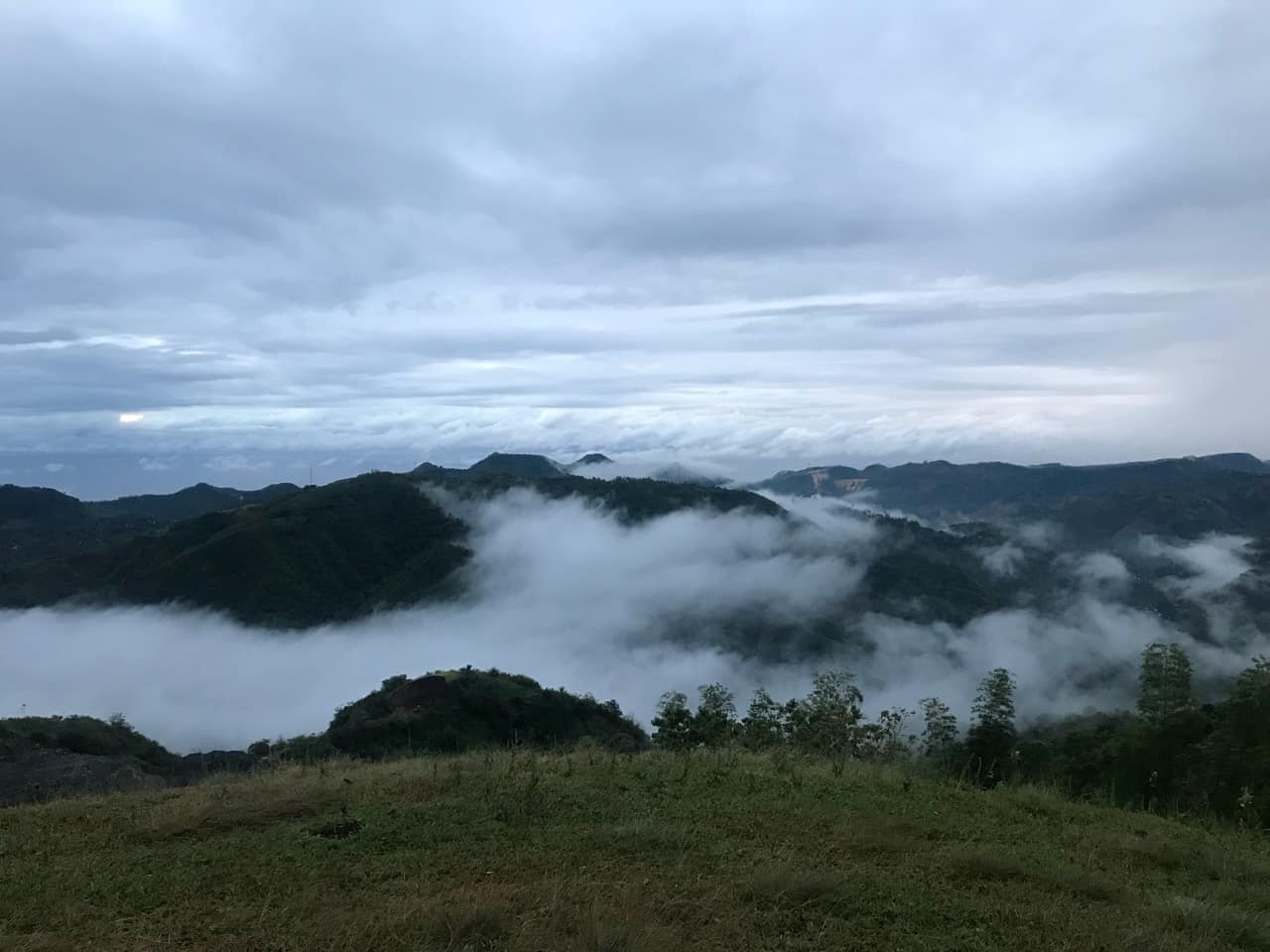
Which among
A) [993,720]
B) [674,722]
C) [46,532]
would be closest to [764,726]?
[674,722]

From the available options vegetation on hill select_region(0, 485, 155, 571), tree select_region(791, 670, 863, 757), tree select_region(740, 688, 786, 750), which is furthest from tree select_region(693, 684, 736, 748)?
vegetation on hill select_region(0, 485, 155, 571)

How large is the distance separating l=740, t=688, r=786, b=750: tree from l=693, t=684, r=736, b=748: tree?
0.54m

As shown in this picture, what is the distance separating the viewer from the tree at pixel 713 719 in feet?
76.9

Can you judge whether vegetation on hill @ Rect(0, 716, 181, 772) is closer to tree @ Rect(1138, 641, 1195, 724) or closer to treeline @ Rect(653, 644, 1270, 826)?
treeline @ Rect(653, 644, 1270, 826)

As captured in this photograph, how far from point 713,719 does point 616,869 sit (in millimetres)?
21210

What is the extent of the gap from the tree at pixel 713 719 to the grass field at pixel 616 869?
13462mm

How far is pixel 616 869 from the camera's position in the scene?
637cm

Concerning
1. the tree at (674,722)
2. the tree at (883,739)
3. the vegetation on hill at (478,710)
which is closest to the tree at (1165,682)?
the tree at (674,722)

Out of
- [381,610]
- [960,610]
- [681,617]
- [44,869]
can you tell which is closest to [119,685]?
[381,610]

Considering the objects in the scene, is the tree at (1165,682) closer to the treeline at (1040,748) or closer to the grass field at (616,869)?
the treeline at (1040,748)

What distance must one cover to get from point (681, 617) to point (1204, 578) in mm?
135785

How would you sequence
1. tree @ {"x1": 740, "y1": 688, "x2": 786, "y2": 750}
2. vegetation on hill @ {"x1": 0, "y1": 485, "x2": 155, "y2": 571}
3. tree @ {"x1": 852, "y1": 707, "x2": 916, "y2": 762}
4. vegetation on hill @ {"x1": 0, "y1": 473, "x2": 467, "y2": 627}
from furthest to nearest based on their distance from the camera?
vegetation on hill @ {"x1": 0, "y1": 485, "x2": 155, "y2": 571} < vegetation on hill @ {"x1": 0, "y1": 473, "x2": 467, "y2": 627} < tree @ {"x1": 740, "y1": 688, "x2": 786, "y2": 750} < tree @ {"x1": 852, "y1": 707, "x2": 916, "y2": 762}

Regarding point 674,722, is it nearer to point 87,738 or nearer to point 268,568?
point 87,738

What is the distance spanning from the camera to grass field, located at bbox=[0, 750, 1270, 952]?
527 cm
